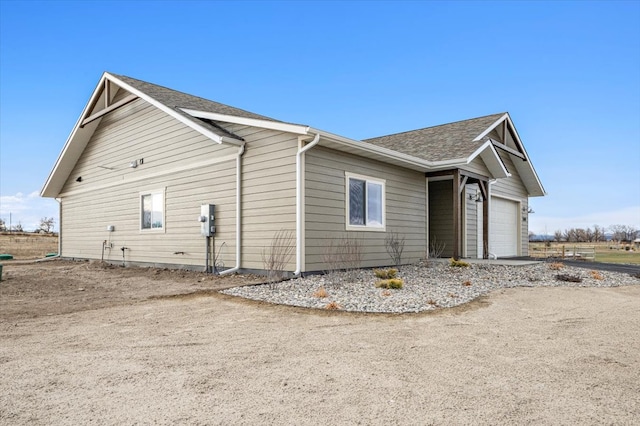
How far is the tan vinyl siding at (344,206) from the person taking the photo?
8.08 meters

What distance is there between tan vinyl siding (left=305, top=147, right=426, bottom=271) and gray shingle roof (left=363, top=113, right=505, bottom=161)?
39.0 inches

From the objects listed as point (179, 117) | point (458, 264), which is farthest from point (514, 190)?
point (179, 117)

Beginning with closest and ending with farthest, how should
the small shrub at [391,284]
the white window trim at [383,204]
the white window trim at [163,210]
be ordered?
the small shrub at [391,284] → the white window trim at [383,204] → the white window trim at [163,210]

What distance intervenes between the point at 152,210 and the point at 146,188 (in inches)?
28.4

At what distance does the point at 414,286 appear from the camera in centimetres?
731

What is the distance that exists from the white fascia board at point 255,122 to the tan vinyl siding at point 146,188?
562 mm

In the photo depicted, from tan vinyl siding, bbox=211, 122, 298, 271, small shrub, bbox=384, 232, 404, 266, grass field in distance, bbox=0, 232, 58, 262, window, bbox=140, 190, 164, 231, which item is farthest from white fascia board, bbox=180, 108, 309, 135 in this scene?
grass field in distance, bbox=0, 232, 58, 262

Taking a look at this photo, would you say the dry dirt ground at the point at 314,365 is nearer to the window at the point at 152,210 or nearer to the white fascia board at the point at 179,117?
the white fascia board at the point at 179,117

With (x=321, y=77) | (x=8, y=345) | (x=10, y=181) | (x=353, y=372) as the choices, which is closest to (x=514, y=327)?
(x=353, y=372)

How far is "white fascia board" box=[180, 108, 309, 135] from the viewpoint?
750cm

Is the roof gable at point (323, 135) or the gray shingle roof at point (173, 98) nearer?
the roof gable at point (323, 135)

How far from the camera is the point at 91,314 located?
5609mm

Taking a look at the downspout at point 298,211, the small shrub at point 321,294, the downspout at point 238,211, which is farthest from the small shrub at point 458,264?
the downspout at point 238,211

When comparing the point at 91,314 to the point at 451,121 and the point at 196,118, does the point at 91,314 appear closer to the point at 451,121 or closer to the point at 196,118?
the point at 196,118
